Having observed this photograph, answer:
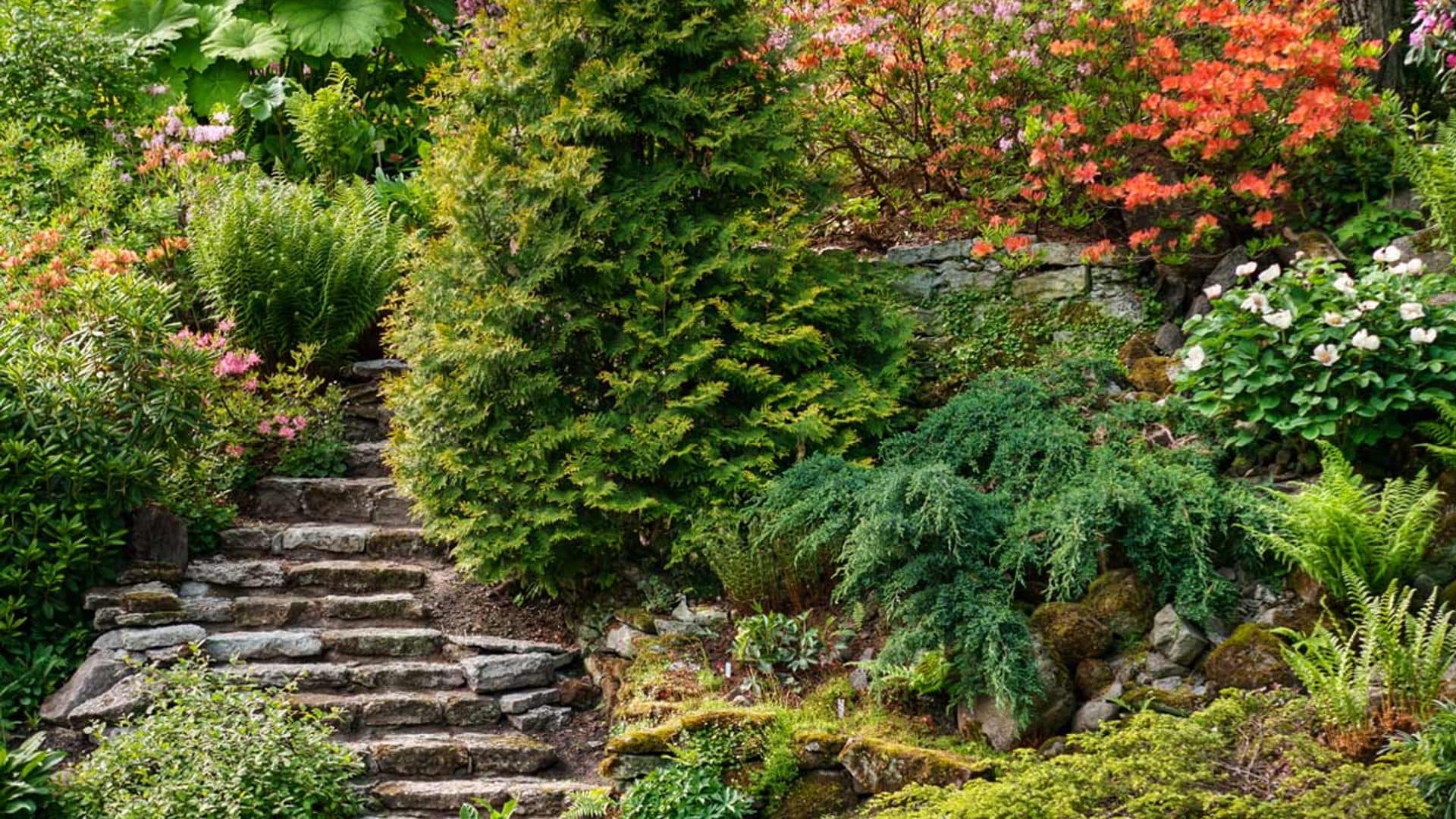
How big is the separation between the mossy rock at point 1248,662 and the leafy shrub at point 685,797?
187 centimetres

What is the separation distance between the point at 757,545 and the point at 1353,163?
375 centimetres

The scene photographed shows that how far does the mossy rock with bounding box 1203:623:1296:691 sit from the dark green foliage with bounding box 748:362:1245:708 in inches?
6.7

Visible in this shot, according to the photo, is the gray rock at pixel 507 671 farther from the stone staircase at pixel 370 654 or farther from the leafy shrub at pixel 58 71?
the leafy shrub at pixel 58 71

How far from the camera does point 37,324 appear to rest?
22.1 feet

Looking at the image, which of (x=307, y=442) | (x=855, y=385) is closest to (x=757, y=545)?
(x=855, y=385)

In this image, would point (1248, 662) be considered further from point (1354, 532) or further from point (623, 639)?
point (623, 639)

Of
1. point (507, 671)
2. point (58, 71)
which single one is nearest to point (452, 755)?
point (507, 671)

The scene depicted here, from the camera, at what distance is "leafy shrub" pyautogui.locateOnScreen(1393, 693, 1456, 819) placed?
4113mm

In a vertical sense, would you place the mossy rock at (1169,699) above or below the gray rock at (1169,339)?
below

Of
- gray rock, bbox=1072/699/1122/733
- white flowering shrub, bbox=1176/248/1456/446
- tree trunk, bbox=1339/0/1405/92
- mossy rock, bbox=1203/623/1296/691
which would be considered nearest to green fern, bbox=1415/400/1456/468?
white flowering shrub, bbox=1176/248/1456/446

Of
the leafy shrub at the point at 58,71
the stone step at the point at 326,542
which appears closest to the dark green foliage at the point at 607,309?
the stone step at the point at 326,542

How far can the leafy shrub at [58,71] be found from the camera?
884 centimetres

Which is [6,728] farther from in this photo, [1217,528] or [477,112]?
[1217,528]

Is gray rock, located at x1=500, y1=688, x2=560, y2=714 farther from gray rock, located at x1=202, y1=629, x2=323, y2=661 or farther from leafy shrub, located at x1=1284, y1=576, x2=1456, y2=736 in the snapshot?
leafy shrub, located at x1=1284, y1=576, x2=1456, y2=736
